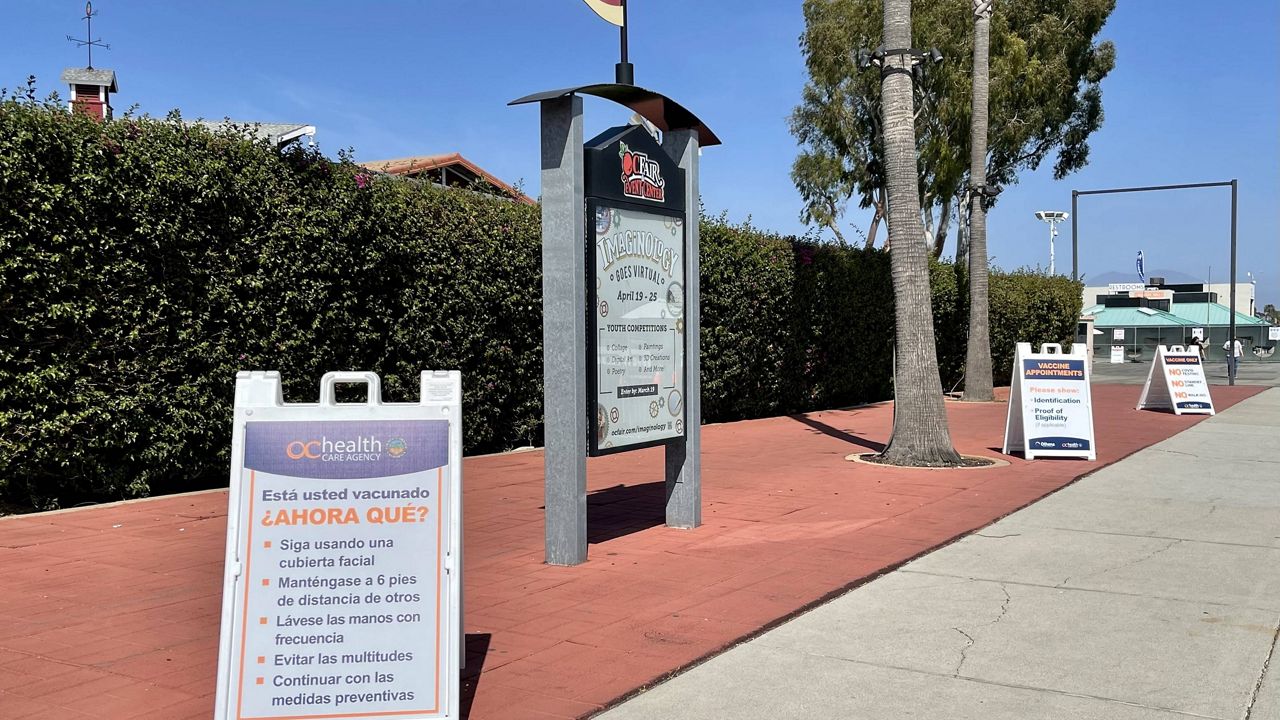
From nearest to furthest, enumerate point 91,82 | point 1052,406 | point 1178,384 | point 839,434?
point 1052,406 < point 839,434 < point 1178,384 < point 91,82

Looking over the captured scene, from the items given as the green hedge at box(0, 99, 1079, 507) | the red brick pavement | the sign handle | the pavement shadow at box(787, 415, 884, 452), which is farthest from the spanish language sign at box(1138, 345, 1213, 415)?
the sign handle

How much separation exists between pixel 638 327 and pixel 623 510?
224 centimetres

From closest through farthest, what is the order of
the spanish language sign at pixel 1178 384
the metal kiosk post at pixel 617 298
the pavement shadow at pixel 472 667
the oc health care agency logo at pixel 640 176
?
→ the pavement shadow at pixel 472 667
the metal kiosk post at pixel 617 298
the oc health care agency logo at pixel 640 176
the spanish language sign at pixel 1178 384

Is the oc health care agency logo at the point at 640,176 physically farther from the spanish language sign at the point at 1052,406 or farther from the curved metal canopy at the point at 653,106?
the spanish language sign at the point at 1052,406

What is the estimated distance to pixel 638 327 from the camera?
24.9ft

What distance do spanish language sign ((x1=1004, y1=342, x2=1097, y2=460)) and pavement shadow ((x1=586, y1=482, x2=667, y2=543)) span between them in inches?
194

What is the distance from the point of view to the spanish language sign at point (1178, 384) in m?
19.7

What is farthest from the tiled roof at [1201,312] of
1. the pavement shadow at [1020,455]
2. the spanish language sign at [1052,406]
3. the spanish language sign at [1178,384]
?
A: the spanish language sign at [1052,406]

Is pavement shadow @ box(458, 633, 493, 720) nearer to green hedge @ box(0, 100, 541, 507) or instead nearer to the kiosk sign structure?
the kiosk sign structure

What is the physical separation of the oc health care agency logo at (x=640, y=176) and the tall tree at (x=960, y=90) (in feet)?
80.0

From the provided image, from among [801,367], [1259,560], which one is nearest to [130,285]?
[1259,560]

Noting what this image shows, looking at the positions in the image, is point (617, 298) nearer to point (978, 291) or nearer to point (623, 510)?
point (623, 510)

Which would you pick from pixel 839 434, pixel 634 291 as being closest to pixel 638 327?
pixel 634 291

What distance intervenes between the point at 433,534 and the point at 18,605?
10.7 feet
